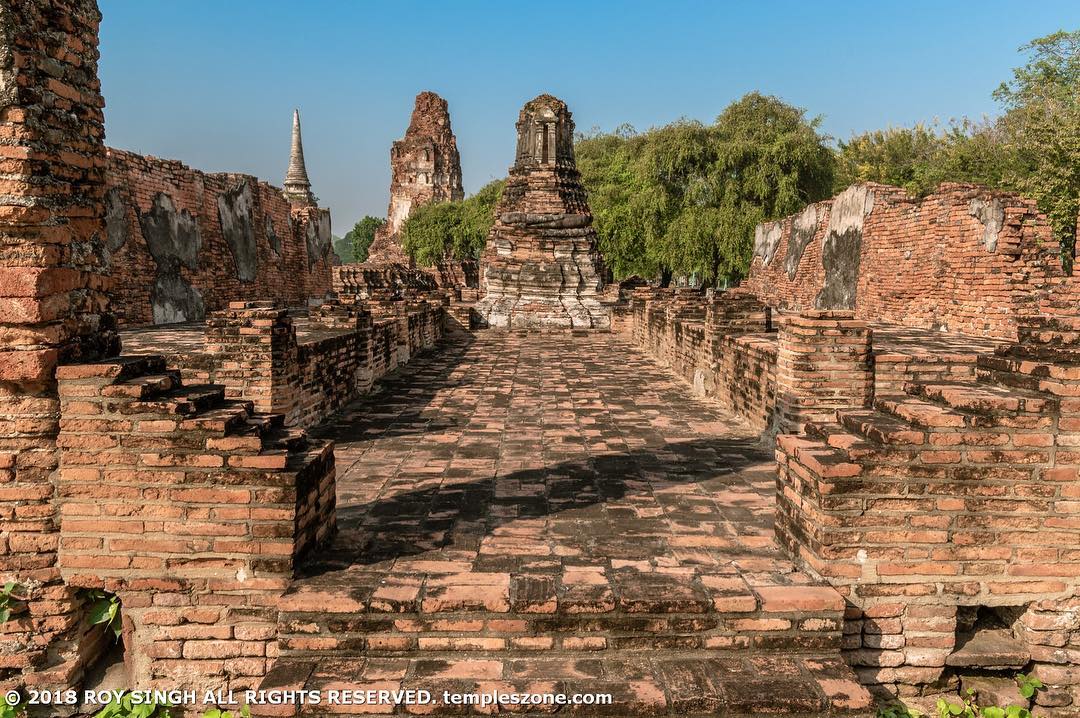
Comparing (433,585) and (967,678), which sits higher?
(433,585)

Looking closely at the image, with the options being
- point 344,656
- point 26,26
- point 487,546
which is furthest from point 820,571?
point 26,26

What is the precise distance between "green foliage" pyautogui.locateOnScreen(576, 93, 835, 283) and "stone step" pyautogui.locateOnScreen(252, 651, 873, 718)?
23.0 m

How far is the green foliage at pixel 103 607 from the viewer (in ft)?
9.84

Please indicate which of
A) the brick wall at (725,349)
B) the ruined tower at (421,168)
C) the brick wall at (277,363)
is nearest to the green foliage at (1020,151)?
the brick wall at (725,349)

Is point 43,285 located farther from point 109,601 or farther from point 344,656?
point 344,656

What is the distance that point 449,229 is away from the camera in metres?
41.8

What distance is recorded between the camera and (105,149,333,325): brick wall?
13094 millimetres

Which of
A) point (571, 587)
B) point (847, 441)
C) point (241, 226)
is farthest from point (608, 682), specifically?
point (241, 226)

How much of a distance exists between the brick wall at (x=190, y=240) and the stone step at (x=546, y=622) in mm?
9418

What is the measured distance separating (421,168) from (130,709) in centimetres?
4684

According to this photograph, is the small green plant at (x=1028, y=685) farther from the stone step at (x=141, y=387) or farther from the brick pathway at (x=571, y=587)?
the stone step at (x=141, y=387)

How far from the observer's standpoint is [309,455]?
3111mm

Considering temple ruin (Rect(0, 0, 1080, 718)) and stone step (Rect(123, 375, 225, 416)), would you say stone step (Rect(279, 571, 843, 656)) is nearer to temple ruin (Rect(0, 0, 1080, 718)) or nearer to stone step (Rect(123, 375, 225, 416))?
temple ruin (Rect(0, 0, 1080, 718))

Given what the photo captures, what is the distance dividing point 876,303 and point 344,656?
13.7m
